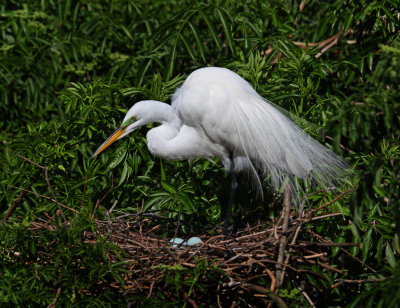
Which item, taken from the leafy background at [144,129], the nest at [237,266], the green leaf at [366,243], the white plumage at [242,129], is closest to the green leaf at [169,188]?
the leafy background at [144,129]

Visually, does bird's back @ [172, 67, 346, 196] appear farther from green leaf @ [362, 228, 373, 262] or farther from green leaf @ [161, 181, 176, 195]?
green leaf @ [362, 228, 373, 262]

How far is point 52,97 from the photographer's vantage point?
13.8 feet

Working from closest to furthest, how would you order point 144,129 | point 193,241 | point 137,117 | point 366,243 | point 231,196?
point 366,243 → point 193,241 → point 137,117 → point 231,196 → point 144,129

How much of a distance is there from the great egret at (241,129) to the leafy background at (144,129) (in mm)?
102

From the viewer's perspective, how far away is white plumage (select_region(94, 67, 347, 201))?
10.2ft

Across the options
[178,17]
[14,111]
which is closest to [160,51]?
[178,17]

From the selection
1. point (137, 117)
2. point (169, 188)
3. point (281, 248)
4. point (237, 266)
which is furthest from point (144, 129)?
point (281, 248)

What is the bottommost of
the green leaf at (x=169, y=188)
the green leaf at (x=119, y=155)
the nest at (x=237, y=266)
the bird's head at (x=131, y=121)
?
the nest at (x=237, y=266)

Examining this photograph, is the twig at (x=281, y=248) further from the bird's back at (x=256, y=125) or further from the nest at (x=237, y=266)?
the bird's back at (x=256, y=125)

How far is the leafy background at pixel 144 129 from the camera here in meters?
2.23

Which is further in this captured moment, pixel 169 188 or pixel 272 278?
pixel 169 188

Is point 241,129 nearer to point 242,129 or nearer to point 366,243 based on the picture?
point 242,129

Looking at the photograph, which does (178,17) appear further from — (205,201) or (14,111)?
(14,111)

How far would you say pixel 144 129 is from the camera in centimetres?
360
